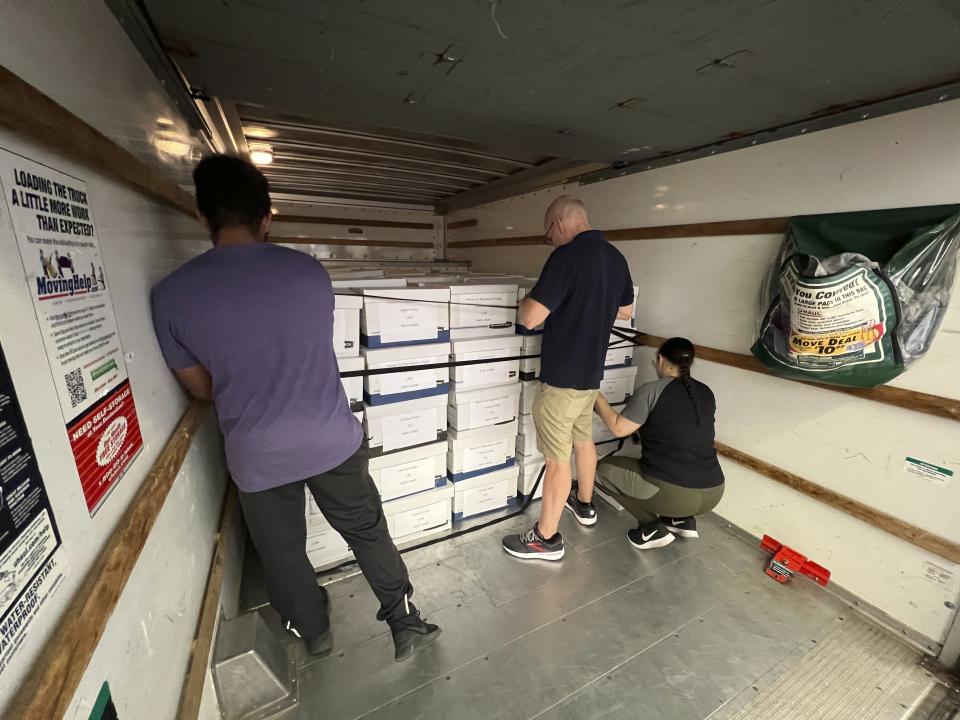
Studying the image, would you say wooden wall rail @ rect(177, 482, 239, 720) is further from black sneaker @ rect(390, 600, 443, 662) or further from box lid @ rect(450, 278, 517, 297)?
box lid @ rect(450, 278, 517, 297)

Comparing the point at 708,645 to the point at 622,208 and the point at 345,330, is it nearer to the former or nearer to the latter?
the point at 345,330

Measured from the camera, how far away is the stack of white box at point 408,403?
1865mm

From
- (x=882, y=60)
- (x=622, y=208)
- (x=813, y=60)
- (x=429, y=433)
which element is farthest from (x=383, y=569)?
(x=622, y=208)

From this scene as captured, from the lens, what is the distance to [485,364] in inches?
85.2

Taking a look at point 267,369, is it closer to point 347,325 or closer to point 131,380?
point 131,380

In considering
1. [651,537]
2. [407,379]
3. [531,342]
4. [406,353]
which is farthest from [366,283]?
[651,537]

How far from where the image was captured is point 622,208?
8.94 feet

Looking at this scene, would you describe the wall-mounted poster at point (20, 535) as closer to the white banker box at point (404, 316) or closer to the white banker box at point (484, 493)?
the white banker box at point (404, 316)

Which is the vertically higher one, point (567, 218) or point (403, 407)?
point (567, 218)

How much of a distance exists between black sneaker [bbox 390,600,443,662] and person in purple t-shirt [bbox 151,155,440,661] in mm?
272

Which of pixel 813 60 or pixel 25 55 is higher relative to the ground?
pixel 813 60

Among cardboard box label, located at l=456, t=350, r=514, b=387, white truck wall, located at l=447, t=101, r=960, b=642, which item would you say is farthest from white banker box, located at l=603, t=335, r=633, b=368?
cardboard box label, located at l=456, t=350, r=514, b=387

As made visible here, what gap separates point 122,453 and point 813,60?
2.09 metres

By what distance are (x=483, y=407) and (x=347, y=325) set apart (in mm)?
859
